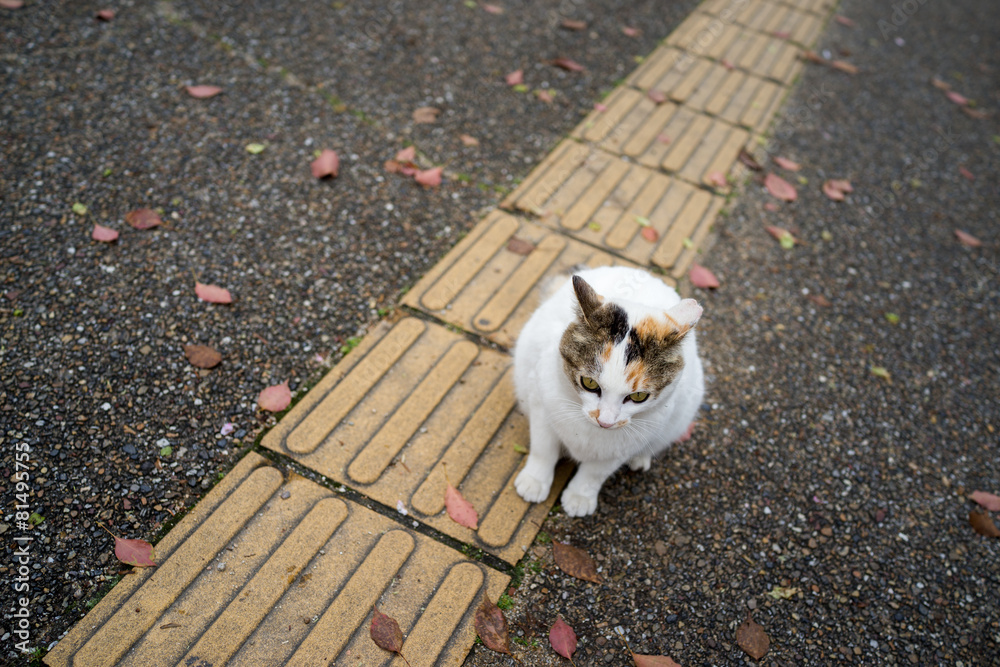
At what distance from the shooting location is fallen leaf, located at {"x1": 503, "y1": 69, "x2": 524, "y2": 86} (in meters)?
4.43

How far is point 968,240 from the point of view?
415 centimetres

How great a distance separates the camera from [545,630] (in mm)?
2244

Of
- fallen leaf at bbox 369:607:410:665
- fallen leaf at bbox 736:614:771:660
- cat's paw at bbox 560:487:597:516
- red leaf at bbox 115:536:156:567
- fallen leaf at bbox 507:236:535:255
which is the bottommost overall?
fallen leaf at bbox 736:614:771:660

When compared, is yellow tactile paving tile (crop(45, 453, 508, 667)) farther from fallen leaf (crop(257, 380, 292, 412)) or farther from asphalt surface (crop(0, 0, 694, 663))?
fallen leaf (crop(257, 380, 292, 412))

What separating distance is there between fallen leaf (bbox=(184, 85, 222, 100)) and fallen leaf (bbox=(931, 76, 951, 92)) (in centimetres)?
624

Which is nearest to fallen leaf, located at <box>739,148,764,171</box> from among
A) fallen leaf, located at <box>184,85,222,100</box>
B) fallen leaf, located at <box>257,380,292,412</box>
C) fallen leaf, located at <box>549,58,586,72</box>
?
fallen leaf, located at <box>549,58,586,72</box>

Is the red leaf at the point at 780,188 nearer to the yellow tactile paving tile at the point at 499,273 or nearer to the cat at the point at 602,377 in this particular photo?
the yellow tactile paving tile at the point at 499,273

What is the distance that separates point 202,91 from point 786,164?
4.13 metres

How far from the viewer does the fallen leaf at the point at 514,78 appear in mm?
4426

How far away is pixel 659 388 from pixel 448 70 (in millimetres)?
3341

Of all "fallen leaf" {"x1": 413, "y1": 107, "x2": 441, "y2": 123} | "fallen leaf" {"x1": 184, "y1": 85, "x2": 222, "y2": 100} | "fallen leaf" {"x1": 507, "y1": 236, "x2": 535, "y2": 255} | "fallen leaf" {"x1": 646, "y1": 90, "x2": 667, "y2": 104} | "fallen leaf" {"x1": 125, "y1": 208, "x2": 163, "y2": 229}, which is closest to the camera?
"fallen leaf" {"x1": 125, "y1": 208, "x2": 163, "y2": 229}

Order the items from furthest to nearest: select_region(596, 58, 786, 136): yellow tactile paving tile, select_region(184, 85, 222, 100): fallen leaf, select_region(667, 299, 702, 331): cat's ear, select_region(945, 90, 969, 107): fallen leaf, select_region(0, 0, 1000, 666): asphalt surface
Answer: select_region(945, 90, 969, 107): fallen leaf, select_region(596, 58, 786, 136): yellow tactile paving tile, select_region(184, 85, 222, 100): fallen leaf, select_region(0, 0, 1000, 666): asphalt surface, select_region(667, 299, 702, 331): cat's ear

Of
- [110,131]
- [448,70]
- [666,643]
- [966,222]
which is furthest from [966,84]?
[110,131]

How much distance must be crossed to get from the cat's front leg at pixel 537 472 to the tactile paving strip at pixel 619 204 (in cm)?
154
